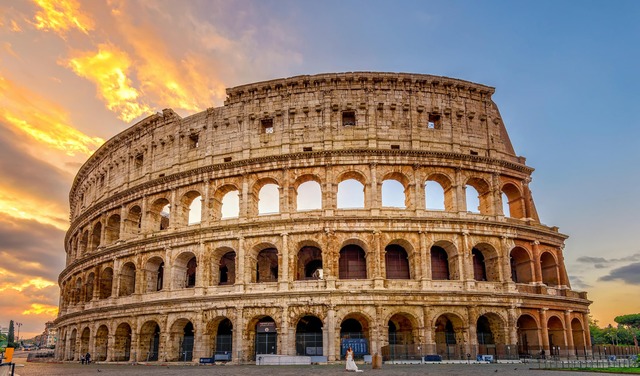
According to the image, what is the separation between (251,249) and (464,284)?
41.7 ft

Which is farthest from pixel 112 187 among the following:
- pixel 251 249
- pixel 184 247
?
pixel 251 249

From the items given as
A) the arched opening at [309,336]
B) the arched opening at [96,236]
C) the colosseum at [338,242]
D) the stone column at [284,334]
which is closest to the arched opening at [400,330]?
the colosseum at [338,242]

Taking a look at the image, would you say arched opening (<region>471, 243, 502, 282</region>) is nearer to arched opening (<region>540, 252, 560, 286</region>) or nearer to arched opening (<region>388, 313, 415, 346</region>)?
arched opening (<region>540, 252, 560, 286</region>)

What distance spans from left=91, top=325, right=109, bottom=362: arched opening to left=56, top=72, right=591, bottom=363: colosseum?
3.6 inches

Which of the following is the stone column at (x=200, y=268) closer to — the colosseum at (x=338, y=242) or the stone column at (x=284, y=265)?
the colosseum at (x=338, y=242)

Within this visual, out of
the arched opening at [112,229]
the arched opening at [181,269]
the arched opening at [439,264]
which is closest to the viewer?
the arched opening at [439,264]

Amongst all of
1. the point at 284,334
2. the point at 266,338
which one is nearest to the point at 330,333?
the point at 284,334

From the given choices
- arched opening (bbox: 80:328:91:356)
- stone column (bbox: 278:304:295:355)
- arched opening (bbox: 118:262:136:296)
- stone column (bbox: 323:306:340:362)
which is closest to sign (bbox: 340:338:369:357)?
stone column (bbox: 323:306:340:362)

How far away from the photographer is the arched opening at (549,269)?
3303cm

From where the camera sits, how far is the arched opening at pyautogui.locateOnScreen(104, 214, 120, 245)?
38.5m

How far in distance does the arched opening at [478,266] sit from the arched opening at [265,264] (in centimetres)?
1266

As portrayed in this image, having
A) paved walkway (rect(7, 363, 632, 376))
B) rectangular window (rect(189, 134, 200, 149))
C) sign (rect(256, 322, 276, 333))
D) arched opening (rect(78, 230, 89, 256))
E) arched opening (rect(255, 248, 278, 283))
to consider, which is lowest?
paved walkway (rect(7, 363, 632, 376))

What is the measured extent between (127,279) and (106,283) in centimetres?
266

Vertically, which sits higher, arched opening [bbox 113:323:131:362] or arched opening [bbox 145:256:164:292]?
arched opening [bbox 145:256:164:292]
